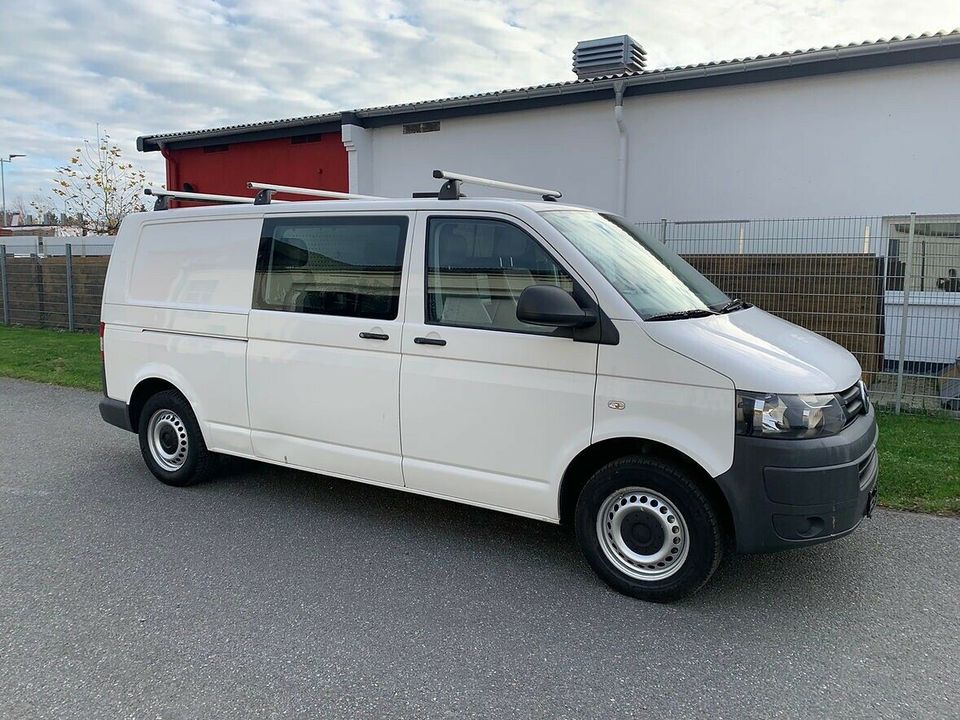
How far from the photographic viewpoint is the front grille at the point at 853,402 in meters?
3.61

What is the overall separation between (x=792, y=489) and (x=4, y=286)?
707 inches

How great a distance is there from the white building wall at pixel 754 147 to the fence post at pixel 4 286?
34.1ft

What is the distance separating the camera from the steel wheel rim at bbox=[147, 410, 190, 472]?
18.1 ft

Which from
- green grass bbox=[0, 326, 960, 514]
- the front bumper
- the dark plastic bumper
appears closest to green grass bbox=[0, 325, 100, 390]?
green grass bbox=[0, 326, 960, 514]

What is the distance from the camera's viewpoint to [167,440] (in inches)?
221

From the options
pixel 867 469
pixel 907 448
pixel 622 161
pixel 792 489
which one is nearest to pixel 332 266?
pixel 792 489

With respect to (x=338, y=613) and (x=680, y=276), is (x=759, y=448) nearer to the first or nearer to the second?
(x=680, y=276)

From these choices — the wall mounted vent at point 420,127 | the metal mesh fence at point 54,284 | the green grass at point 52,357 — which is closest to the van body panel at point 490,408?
the green grass at point 52,357

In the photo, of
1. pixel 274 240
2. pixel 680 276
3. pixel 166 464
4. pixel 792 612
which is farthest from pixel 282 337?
pixel 792 612

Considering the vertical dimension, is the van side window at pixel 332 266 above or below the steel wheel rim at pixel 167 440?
above

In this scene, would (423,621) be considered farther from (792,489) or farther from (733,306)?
(733,306)

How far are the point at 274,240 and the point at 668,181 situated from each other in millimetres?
7622

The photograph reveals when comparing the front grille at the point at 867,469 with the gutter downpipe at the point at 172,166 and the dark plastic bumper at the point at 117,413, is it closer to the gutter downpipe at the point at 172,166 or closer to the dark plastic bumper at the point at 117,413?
the dark plastic bumper at the point at 117,413

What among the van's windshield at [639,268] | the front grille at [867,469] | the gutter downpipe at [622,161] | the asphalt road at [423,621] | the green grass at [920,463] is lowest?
the asphalt road at [423,621]
